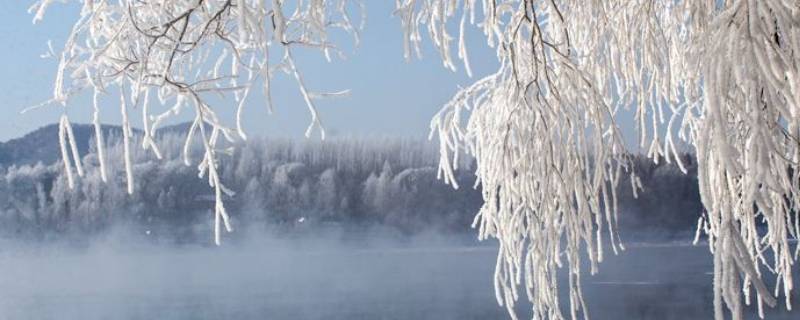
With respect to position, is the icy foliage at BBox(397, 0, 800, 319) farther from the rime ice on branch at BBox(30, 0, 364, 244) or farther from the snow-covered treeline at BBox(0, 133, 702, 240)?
the snow-covered treeline at BBox(0, 133, 702, 240)

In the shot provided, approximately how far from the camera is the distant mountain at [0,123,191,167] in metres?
5.36

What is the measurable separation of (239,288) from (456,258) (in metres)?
1.40

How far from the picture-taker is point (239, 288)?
6.20m

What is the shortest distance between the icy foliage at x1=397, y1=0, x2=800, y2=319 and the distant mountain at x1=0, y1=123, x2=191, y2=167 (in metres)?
3.89

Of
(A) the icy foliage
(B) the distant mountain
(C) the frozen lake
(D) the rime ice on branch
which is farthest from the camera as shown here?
(C) the frozen lake

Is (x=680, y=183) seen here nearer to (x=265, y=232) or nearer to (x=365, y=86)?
(x=365, y=86)

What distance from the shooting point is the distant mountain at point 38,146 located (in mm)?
5359

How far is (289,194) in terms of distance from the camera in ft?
18.6

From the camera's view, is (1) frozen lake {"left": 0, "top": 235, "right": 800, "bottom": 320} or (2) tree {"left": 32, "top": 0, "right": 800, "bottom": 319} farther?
(1) frozen lake {"left": 0, "top": 235, "right": 800, "bottom": 320}

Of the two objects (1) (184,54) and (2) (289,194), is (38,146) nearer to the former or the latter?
(2) (289,194)

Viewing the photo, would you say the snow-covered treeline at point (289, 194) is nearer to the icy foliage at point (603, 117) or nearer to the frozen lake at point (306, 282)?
the frozen lake at point (306, 282)

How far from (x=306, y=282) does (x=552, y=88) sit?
4.89m

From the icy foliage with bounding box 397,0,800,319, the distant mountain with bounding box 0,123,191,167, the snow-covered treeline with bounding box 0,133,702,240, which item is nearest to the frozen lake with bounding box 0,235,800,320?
the snow-covered treeline with bounding box 0,133,702,240

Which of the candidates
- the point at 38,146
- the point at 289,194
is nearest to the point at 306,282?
the point at 289,194
